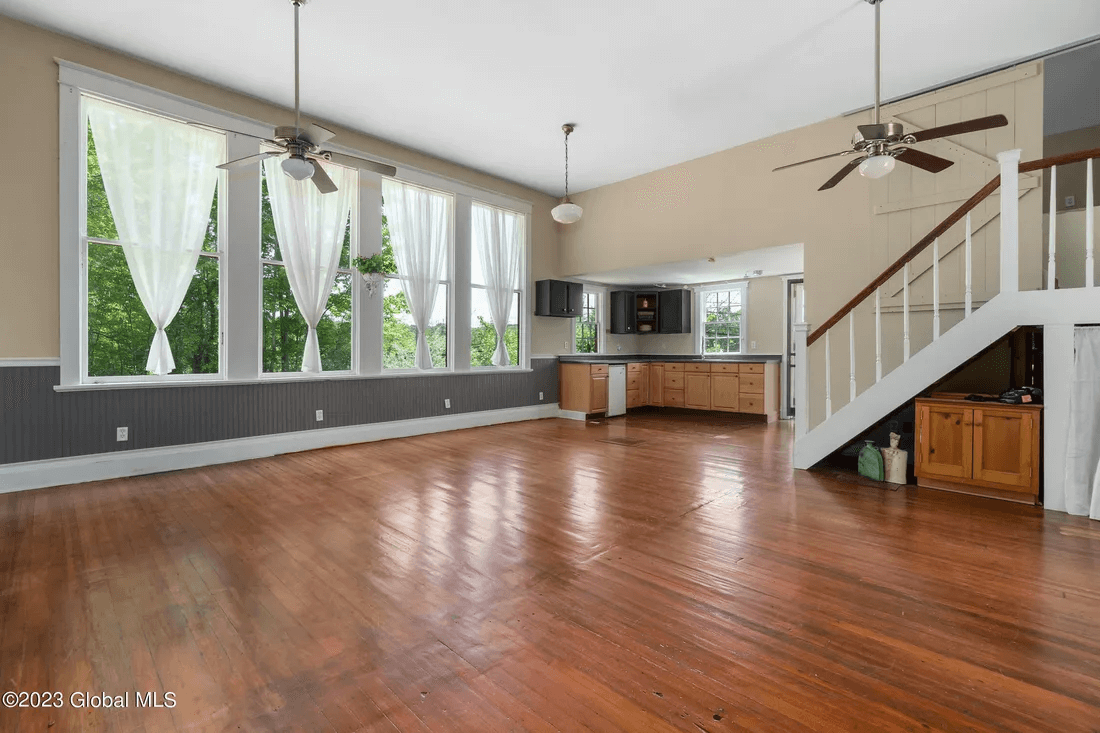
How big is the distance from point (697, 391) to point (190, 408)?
7181 millimetres

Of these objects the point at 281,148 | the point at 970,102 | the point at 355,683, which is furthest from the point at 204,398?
the point at 970,102

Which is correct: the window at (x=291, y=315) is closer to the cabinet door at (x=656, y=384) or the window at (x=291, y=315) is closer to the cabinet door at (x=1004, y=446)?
the cabinet door at (x=656, y=384)

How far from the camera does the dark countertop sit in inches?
333

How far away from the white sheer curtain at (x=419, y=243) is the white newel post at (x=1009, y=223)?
18.8 ft

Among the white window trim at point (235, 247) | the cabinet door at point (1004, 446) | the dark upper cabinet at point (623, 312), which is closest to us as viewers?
the cabinet door at point (1004, 446)

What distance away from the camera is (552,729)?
148cm

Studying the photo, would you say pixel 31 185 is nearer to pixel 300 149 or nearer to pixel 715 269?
pixel 300 149

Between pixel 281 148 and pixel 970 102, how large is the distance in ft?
19.6

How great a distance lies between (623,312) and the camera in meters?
9.52

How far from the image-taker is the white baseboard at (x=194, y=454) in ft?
13.2

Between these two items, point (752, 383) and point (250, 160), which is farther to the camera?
point (752, 383)

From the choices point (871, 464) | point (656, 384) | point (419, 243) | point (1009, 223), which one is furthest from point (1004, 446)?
point (419, 243)

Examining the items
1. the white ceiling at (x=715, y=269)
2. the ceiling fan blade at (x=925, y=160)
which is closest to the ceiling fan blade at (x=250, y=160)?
the ceiling fan blade at (x=925, y=160)

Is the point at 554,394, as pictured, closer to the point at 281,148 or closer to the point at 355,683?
the point at 281,148
